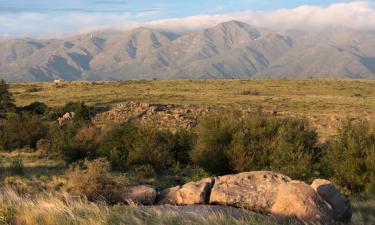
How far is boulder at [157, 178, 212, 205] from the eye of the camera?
582 inches

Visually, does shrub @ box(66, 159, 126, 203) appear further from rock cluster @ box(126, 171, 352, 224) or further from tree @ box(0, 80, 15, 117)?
tree @ box(0, 80, 15, 117)

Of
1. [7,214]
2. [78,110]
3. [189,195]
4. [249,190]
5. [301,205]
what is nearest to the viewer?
[7,214]

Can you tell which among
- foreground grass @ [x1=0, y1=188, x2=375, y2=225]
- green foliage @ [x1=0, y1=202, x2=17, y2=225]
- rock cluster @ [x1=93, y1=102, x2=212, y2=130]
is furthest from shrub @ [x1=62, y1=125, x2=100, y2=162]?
green foliage @ [x1=0, y1=202, x2=17, y2=225]

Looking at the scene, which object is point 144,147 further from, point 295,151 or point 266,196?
point 266,196

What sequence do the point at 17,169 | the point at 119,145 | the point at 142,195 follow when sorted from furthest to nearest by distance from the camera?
the point at 119,145
the point at 17,169
the point at 142,195

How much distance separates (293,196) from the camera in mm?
12367

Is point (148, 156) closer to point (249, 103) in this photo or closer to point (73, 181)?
point (73, 181)

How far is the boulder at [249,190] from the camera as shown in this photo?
1376 cm

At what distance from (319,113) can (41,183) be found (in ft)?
129

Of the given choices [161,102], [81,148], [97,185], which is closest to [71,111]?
[161,102]

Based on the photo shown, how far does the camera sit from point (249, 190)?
1438 centimetres

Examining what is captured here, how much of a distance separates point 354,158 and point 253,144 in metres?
4.09

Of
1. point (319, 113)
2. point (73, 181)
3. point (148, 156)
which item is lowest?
point (319, 113)

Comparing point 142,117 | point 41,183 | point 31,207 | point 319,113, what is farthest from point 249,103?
point 31,207
